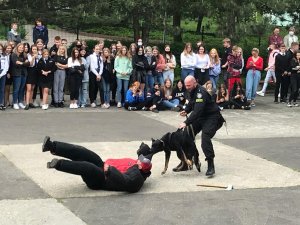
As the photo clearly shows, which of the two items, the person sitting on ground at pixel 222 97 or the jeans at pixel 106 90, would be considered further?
the person sitting on ground at pixel 222 97

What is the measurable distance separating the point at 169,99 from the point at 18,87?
4.10m

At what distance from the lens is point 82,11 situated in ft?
66.3

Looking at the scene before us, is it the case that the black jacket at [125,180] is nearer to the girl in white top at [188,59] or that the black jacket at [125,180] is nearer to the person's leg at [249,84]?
the girl in white top at [188,59]

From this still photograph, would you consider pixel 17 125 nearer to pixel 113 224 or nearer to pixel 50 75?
pixel 50 75

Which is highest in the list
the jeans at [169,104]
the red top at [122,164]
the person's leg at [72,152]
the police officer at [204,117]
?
the police officer at [204,117]

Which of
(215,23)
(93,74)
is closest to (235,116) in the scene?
(93,74)

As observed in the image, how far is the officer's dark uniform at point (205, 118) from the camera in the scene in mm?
9703

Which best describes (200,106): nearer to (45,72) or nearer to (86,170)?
(86,170)

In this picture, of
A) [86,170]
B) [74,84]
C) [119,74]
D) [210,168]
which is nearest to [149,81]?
[119,74]

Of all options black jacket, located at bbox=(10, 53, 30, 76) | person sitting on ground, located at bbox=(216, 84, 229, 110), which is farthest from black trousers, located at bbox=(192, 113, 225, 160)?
person sitting on ground, located at bbox=(216, 84, 229, 110)

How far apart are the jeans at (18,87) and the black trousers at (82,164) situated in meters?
7.75

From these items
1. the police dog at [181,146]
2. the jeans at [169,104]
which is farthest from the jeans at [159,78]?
the police dog at [181,146]

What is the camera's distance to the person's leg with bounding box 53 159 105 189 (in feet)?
26.2

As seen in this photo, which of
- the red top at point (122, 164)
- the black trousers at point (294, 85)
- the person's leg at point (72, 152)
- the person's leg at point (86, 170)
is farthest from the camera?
the black trousers at point (294, 85)
